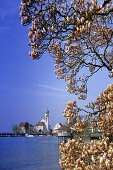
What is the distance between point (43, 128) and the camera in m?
197

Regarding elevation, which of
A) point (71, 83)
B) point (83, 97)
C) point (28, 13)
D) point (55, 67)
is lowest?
point (83, 97)

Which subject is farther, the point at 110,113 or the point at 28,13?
the point at 110,113

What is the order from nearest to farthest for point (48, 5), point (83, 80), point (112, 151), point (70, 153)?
point (112, 151)
point (70, 153)
point (48, 5)
point (83, 80)

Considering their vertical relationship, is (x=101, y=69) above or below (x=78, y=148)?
above

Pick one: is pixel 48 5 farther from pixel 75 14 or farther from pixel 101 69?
pixel 101 69

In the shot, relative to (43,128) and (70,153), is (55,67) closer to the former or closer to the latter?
(70,153)

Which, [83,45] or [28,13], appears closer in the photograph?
[28,13]

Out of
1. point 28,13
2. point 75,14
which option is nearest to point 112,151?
point 75,14

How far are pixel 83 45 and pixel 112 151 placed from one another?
18.3ft

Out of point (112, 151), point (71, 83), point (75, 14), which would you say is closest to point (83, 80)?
point (71, 83)

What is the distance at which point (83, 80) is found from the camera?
10.4m

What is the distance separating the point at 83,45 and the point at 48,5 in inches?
126

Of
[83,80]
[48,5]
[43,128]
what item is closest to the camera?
[48,5]

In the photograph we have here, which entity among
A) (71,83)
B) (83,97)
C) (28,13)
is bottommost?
(83,97)
